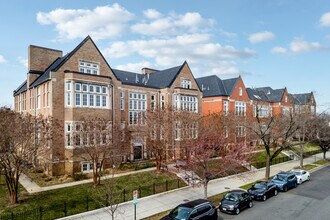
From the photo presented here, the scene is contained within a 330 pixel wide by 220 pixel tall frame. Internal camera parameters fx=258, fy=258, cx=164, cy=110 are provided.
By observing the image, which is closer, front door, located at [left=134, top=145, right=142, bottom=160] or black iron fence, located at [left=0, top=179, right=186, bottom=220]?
black iron fence, located at [left=0, top=179, right=186, bottom=220]

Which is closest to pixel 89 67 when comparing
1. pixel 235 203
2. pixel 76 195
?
pixel 76 195

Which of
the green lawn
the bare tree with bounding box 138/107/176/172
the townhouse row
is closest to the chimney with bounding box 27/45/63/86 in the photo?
the townhouse row

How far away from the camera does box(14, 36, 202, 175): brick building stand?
25.8 meters

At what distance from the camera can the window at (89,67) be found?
27969 mm

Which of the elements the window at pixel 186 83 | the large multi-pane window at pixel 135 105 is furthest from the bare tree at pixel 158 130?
the window at pixel 186 83

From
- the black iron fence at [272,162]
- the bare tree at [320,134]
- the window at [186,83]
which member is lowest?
the black iron fence at [272,162]

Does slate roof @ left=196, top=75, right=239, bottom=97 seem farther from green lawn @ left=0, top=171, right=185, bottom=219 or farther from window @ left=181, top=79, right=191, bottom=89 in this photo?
green lawn @ left=0, top=171, right=185, bottom=219

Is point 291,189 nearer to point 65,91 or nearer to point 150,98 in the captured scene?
point 150,98

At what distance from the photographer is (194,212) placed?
15086 mm

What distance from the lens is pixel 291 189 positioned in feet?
81.9

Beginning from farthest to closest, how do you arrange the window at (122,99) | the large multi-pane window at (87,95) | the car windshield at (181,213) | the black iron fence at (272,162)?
the black iron fence at (272,162), the window at (122,99), the large multi-pane window at (87,95), the car windshield at (181,213)

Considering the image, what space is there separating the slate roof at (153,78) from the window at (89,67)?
862 centimetres

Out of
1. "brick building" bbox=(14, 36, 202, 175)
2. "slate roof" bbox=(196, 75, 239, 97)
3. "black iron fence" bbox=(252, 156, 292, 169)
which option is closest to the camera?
"brick building" bbox=(14, 36, 202, 175)

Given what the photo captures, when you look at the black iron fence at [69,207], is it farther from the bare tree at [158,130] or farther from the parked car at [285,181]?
the parked car at [285,181]
